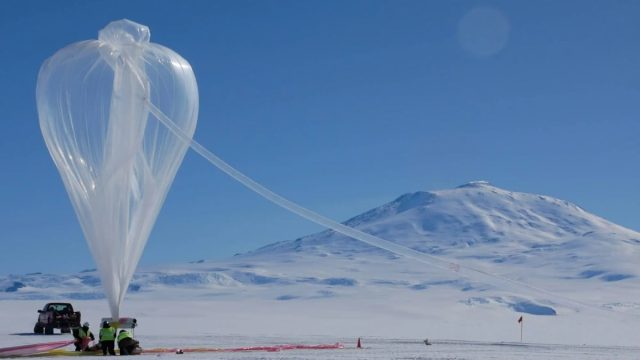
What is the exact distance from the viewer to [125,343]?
2527 centimetres

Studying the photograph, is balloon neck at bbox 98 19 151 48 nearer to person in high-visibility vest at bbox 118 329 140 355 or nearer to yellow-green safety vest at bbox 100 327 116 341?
yellow-green safety vest at bbox 100 327 116 341

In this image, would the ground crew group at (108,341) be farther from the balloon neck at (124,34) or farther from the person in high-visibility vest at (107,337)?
the balloon neck at (124,34)

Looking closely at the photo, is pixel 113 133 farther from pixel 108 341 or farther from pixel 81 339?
pixel 81 339

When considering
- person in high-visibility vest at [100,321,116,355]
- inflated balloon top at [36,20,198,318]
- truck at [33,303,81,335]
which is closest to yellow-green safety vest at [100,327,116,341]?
person in high-visibility vest at [100,321,116,355]

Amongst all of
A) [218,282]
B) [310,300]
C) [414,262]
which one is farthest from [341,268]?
[310,300]

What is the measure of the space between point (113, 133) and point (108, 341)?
20.7 ft

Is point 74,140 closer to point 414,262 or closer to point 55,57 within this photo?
point 55,57

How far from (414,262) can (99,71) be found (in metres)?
176

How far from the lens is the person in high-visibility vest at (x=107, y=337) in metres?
24.5

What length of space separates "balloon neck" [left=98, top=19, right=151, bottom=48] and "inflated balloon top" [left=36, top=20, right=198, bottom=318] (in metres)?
0.03

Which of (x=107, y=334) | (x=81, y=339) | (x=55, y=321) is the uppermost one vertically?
(x=55, y=321)

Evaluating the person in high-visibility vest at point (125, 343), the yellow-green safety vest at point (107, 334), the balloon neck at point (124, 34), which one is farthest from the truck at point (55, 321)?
the balloon neck at point (124, 34)

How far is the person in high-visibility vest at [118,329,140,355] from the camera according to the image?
991 inches

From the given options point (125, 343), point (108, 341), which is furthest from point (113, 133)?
point (125, 343)
